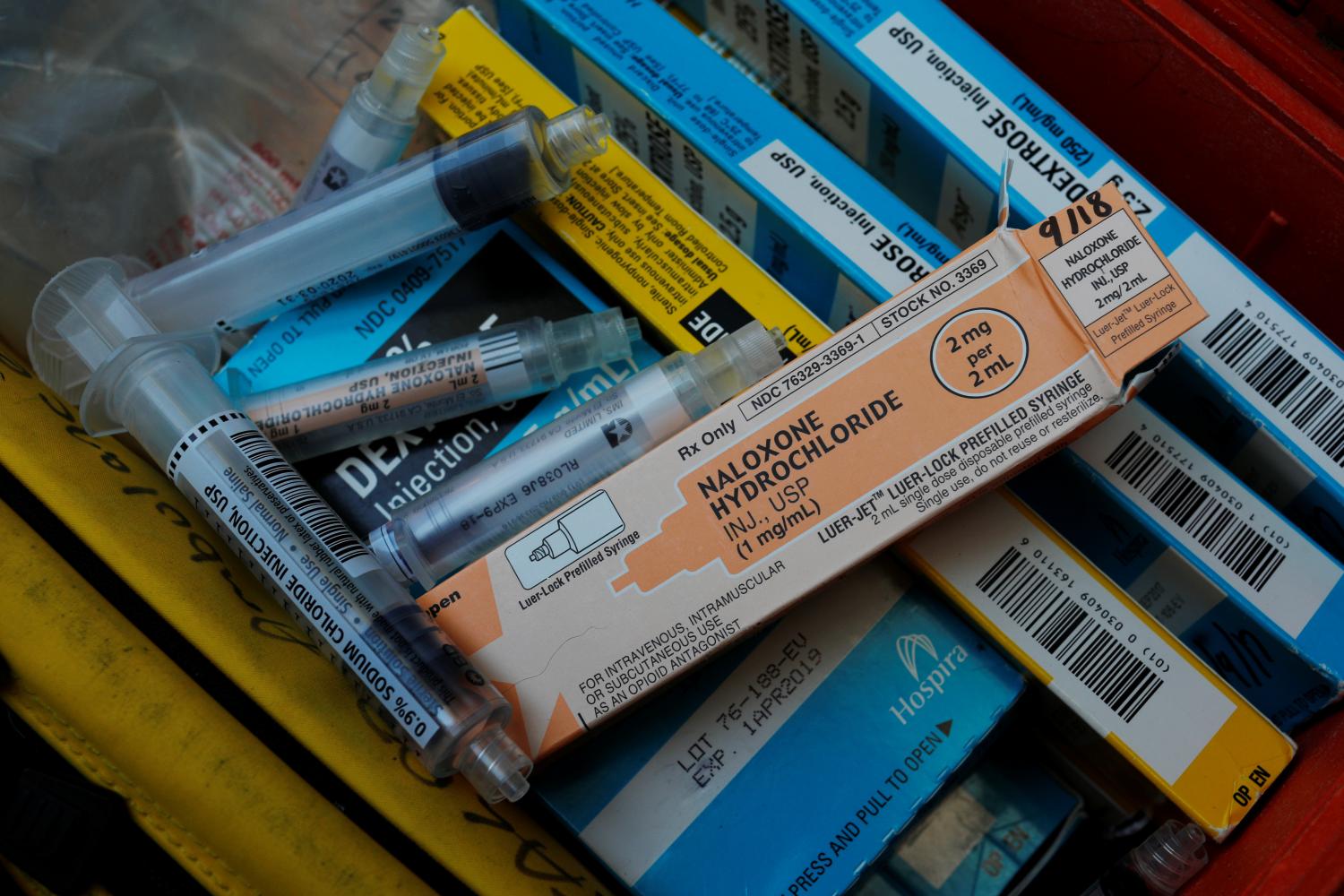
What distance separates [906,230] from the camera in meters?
0.67

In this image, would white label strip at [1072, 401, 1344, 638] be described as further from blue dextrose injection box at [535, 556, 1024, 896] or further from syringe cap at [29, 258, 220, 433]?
syringe cap at [29, 258, 220, 433]

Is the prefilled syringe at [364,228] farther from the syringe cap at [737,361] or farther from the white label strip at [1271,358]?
the white label strip at [1271,358]

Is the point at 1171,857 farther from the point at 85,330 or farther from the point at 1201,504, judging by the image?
the point at 85,330

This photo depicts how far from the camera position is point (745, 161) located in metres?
0.68

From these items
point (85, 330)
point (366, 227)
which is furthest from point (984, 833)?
point (85, 330)

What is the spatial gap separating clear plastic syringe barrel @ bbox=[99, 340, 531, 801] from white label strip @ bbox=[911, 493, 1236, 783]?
1.01ft

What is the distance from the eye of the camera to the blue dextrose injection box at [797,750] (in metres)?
0.63

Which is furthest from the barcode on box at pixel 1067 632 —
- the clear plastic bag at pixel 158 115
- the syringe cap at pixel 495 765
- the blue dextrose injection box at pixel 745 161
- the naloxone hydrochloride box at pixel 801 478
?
the clear plastic bag at pixel 158 115

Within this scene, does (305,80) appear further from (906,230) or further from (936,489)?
(936,489)

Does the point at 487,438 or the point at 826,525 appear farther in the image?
the point at 487,438

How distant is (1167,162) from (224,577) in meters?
0.74

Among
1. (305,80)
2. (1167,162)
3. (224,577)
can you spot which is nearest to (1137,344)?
(1167,162)

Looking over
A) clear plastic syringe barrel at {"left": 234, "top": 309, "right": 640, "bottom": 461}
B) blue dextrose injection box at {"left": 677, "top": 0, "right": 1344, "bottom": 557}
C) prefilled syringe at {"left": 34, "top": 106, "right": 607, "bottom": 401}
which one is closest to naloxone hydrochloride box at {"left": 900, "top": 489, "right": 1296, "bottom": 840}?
blue dextrose injection box at {"left": 677, "top": 0, "right": 1344, "bottom": 557}

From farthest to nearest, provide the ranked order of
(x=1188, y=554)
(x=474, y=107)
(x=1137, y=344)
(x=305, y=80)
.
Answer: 1. (x=305, y=80)
2. (x=474, y=107)
3. (x=1188, y=554)
4. (x=1137, y=344)
